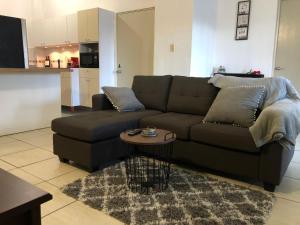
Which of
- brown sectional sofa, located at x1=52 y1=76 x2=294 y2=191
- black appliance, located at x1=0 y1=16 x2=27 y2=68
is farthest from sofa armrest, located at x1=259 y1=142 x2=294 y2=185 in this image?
black appliance, located at x1=0 y1=16 x2=27 y2=68

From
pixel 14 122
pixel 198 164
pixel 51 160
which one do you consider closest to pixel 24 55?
pixel 14 122

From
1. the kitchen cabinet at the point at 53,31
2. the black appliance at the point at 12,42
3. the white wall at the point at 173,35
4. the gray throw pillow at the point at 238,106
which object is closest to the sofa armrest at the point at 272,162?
the gray throw pillow at the point at 238,106

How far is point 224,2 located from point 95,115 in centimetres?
378

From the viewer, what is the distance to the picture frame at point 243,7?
191 inches

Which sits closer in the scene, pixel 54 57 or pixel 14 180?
pixel 14 180

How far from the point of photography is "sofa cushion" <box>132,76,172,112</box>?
11.0 feet

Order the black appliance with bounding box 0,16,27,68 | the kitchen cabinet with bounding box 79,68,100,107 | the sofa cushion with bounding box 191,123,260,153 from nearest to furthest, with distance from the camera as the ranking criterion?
1. the sofa cushion with bounding box 191,123,260,153
2. the black appliance with bounding box 0,16,27,68
3. the kitchen cabinet with bounding box 79,68,100,107

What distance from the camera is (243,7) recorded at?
193 inches

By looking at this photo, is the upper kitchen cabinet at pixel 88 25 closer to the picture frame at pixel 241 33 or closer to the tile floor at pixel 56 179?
the tile floor at pixel 56 179

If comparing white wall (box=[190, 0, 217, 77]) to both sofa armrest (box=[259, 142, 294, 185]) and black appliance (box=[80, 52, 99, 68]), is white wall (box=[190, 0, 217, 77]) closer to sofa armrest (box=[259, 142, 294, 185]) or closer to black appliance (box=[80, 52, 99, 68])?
black appliance (box=[80, 52, 99, 68])

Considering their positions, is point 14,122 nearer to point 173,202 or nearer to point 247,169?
point 173,202

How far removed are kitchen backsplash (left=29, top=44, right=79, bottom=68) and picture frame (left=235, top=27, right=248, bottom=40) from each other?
12.0 feet

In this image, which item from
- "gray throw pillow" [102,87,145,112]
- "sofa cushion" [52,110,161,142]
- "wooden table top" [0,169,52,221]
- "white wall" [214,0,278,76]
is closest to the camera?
"wooden table top" [0,169,52,221]

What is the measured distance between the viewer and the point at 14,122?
3871mm
